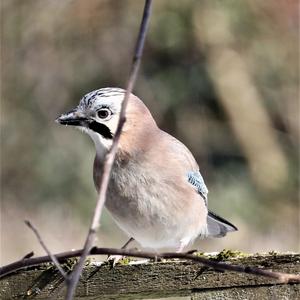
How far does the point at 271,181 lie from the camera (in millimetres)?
8555

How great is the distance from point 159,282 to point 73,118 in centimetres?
111

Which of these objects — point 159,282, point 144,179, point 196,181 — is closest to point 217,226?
point 196,181

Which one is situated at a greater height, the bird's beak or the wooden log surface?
the bird's beak

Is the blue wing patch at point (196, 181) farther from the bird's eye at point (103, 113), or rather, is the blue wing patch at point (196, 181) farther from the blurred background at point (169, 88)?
the blurred background at point (169, 88)

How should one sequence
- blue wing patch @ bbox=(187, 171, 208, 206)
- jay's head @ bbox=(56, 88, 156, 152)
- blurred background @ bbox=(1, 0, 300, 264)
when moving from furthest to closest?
blurred background @ bbox=(1, 0, 300, 264)
blue wing patch @ bbox=(187, 171, 208, 206)
jay's head @ bbox=(56, 88, 156, 152)

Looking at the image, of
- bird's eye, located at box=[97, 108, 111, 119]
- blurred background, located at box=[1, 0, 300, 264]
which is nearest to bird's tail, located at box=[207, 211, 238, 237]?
bird's eye, located at box=[97, 108, 111, 119]

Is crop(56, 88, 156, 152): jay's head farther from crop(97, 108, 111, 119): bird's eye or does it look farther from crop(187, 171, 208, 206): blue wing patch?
crop(187, 171, 208, 206): blue wing patch

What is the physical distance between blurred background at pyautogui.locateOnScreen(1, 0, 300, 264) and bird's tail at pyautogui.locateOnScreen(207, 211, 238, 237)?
13.8 feet

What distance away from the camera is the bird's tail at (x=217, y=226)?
4090mm

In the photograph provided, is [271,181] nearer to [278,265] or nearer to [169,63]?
[169,63]

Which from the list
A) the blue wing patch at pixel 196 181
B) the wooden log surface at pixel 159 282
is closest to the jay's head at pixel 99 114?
the blue wing patch at pixel 196 181

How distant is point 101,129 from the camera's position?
359cm

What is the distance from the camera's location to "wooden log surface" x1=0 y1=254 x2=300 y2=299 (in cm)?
256

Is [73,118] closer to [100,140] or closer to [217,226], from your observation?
[100,140]
